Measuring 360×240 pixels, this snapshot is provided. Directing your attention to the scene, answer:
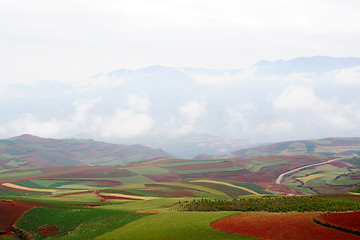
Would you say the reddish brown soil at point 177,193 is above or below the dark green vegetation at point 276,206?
below

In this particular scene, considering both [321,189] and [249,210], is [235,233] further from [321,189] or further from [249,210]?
[321,189]

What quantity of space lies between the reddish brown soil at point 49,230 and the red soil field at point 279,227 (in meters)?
26.5

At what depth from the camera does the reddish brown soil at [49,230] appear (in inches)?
2530

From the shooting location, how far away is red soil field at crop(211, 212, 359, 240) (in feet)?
158

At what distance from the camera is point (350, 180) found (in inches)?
6216

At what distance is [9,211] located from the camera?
71375 mm

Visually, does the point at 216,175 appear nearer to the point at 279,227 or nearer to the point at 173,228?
the point at 173,228

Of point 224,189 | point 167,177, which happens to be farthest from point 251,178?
point 224,189

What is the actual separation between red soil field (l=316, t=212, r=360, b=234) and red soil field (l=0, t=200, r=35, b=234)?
49.2 m

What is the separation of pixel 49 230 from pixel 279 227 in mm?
38012

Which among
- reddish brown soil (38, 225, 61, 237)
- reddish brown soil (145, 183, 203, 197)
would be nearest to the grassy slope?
reddish brown soil (38, 225, 61, 237)

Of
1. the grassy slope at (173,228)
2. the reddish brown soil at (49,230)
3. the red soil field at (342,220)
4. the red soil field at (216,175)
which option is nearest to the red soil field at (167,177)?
the red soil field at (216,175)

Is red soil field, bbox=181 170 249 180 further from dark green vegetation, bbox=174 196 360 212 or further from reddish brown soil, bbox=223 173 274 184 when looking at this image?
dark green vegetation, bbox=174 196 360 212

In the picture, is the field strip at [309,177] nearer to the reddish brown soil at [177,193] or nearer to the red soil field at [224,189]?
the red soil field at [224,189]
